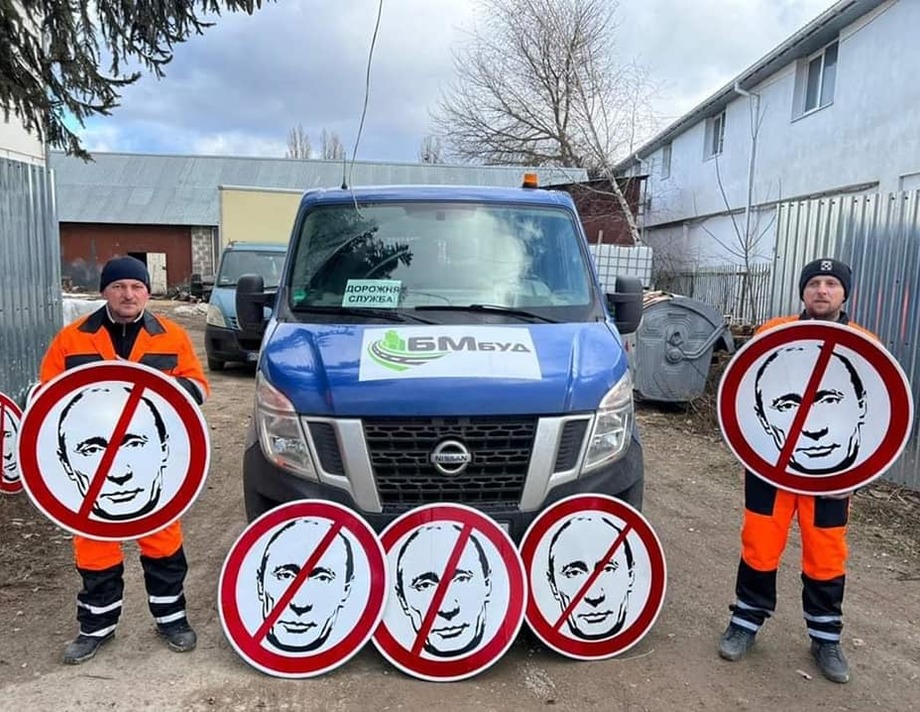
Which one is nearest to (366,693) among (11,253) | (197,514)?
(197,514)

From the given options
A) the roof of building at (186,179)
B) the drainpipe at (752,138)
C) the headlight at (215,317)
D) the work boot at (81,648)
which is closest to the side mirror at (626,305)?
the work boot at (81,648)

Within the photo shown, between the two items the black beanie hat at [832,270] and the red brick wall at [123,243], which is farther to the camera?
the red brick wall at [123,243]

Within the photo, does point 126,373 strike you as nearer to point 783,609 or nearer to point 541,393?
point 541,393

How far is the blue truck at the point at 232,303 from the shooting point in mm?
11633

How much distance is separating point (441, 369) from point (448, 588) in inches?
39.8

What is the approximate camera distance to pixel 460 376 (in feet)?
11.5

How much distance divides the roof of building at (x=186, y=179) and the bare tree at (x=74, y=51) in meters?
25.3

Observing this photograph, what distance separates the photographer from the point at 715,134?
21.2m

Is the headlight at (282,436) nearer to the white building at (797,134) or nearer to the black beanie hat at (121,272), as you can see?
the black beanie hat at (121,272)

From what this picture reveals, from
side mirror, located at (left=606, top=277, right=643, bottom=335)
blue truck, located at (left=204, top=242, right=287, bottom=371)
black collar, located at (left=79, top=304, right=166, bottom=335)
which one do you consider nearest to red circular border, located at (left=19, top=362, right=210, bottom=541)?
black collar, located at (left=79, top=304, right=166, bottom=335)

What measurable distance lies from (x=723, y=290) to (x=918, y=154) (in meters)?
5.14

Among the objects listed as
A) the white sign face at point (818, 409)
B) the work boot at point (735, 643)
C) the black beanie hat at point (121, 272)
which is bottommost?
the work boot at point (735, 643)

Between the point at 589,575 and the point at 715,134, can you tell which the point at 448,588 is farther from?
the point at 715,134

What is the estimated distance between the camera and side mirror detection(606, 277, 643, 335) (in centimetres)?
477
